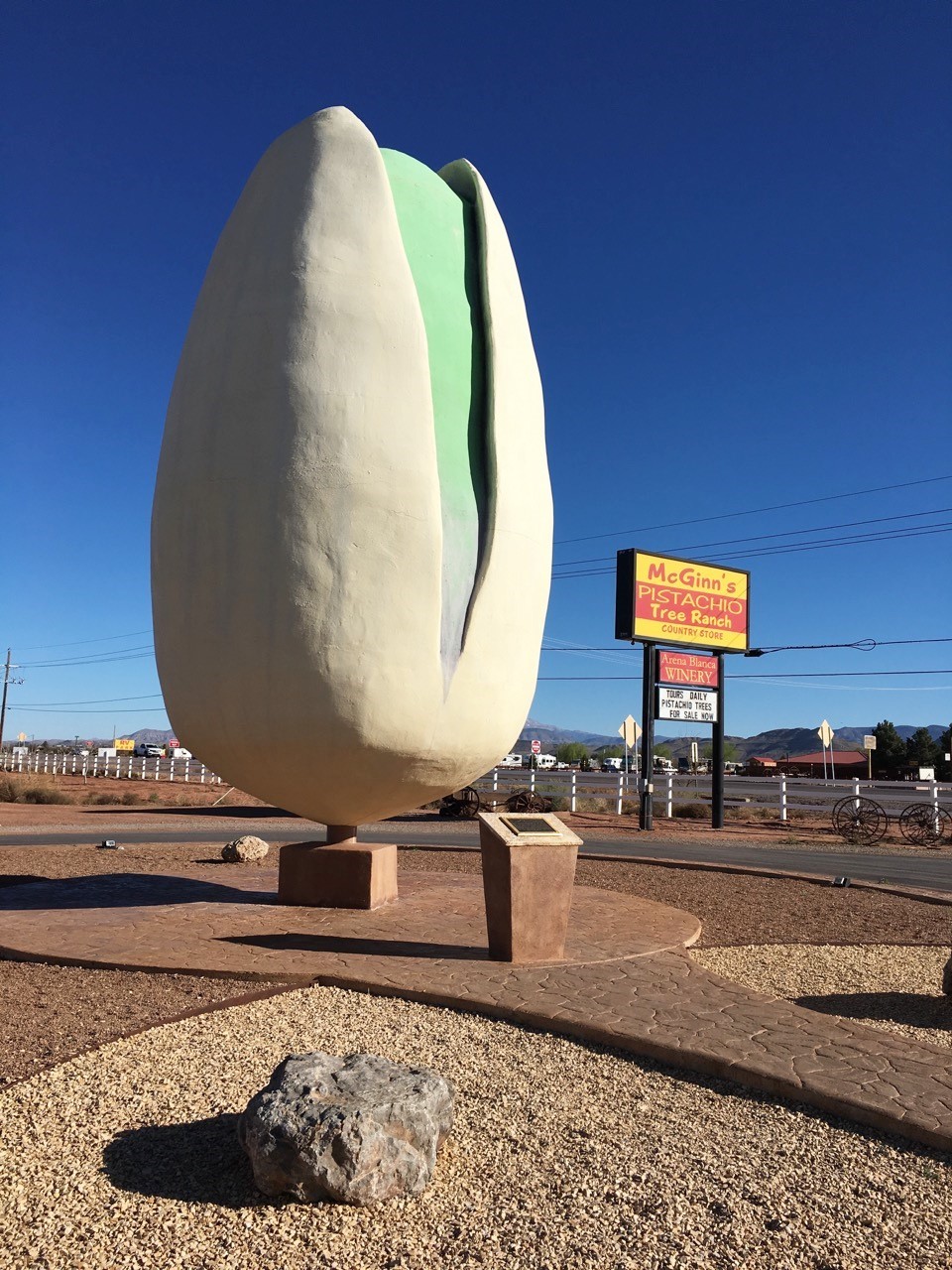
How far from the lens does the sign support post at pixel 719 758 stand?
22.7 metres

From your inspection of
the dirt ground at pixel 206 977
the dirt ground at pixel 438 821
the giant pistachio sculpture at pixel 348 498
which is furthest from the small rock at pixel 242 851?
the giant pistachio sculpture at pixel 348 498

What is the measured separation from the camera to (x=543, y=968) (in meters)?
6.17

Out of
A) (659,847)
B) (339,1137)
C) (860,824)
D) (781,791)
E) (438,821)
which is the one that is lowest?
(438,821)

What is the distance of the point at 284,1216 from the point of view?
9.89ft

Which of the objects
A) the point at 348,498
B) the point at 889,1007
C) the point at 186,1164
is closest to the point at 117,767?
the point at 348,498

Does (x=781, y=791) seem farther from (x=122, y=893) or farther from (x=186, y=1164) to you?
(x=186, y=1164)

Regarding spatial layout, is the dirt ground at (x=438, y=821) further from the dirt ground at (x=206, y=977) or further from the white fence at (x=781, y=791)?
the dirt ground at (x=206, y=977)

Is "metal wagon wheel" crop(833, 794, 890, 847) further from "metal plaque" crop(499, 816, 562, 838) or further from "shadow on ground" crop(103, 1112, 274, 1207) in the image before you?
"shadow on ground" crop(103, 1112, 274, 1207)

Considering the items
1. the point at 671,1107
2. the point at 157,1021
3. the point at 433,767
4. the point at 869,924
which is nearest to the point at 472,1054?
the point at 671,1107

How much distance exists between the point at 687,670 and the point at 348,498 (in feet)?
57.0

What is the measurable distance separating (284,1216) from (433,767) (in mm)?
4672

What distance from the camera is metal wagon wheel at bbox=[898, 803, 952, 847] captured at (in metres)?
20.1

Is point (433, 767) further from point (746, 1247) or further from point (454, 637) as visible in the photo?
point (746, 1247)

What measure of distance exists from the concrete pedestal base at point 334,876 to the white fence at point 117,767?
3091 centimetres
